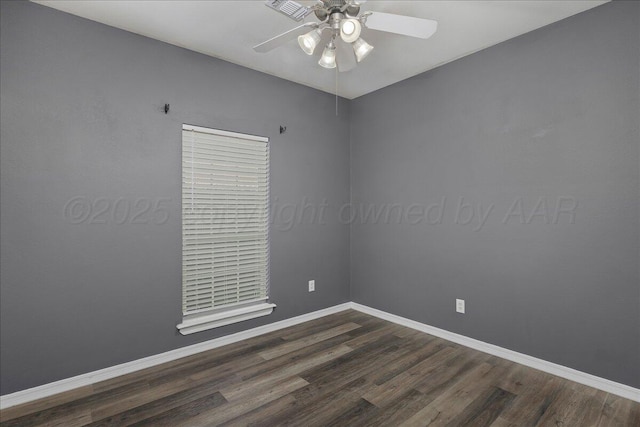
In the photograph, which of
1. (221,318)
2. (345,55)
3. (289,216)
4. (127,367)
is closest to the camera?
A: (345,55)

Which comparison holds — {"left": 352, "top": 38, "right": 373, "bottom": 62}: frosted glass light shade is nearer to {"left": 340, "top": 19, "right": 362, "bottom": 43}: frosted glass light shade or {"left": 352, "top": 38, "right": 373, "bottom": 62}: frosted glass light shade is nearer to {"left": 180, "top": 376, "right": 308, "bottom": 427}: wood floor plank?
{"left": 340, "top": 19, "right": 362, "bottom": 43}: frosted glass light shade

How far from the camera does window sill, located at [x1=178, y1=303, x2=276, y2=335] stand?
9.25ft

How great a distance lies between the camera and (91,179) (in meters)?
2.41

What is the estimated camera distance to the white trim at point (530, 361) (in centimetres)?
220

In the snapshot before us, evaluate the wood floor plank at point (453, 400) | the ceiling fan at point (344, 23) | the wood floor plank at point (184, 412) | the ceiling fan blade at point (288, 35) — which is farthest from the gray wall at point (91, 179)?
the wood floor plank at point (453, 400)

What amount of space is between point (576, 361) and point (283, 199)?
113 inches

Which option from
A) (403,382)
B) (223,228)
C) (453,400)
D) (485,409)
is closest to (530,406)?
(485,409)

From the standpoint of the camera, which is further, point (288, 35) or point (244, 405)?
point (244, 405)

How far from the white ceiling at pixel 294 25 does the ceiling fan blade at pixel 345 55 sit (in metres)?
0.36

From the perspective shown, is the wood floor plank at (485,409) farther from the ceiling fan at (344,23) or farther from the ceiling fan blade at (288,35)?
the ceiling fan blade at (288,35)

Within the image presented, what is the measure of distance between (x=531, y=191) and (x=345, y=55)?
185 cm

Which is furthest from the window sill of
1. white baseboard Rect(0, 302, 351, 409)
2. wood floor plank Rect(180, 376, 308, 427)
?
wood floor plank Rect(180, 376, 308, 427)

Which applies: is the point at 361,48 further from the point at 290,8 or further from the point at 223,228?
the point at 223,228

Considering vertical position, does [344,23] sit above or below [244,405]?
above
